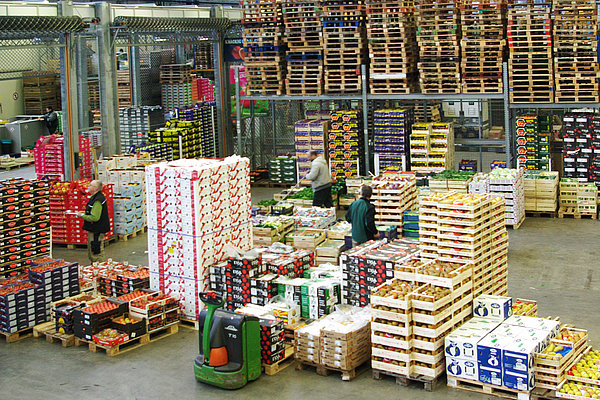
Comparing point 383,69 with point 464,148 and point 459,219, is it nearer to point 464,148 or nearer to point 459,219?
point 464,148

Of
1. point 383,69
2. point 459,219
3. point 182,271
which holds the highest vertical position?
point 383,69

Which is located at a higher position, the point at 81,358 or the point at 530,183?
the point at 530,183

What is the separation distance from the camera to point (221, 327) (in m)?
10.2

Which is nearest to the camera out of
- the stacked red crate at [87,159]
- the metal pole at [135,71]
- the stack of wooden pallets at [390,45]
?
the stacked red crate at [87,159]

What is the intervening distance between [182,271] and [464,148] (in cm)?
1671

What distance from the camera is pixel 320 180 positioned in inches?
Answer: 692

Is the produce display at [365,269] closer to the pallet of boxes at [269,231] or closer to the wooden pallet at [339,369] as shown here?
the wooden pallet at [339,369]

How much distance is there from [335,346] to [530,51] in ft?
38.6

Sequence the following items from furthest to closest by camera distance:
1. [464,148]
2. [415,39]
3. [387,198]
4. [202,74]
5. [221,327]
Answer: [202,74]
[464,148]
[415,39]
[387,198]
[221,327]

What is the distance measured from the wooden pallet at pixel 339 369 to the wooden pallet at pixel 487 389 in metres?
1.17

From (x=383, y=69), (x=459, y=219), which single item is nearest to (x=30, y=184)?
(x=459, y=219)

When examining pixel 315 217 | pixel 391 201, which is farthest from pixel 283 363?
pixel 391 201

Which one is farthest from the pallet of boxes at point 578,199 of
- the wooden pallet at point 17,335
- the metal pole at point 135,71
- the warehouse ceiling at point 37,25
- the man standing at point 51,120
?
the man standing at point 51,120

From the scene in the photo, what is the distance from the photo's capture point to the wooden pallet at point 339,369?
33.9 feet
